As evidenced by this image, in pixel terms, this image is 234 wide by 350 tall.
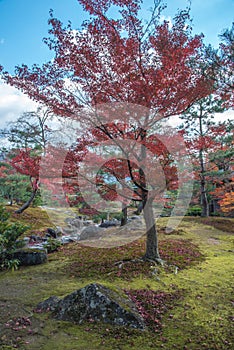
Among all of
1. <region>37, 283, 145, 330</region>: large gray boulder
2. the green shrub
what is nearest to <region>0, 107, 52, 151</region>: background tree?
the green shrub

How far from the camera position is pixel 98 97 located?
4090mm

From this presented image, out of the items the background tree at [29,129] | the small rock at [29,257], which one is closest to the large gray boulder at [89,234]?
the small rock at [29,257]

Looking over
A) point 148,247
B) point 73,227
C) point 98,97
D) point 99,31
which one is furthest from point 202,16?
point 73,227

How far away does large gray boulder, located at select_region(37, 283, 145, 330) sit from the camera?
9.37 ft

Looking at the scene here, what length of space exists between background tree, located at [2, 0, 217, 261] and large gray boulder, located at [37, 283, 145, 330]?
2892mm

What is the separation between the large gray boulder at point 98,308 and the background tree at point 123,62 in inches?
114

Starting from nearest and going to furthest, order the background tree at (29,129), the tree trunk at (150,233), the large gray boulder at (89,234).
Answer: the tree trunk at (150,233)
the large gray boulder at (89,234)
the background tree at (29,129)

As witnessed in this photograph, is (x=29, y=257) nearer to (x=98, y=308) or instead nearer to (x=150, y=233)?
(x=150, y=233)

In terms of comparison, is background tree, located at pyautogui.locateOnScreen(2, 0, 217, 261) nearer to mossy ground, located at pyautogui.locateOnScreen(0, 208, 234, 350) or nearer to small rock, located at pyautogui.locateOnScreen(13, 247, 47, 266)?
mossy ground, located at pyautogui.locateOnScreen(0, 208, 234, 350)

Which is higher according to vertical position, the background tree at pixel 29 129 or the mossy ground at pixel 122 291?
the background tree at pixel 29 129

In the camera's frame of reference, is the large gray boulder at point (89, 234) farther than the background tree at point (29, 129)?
No

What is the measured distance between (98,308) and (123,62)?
367 cm

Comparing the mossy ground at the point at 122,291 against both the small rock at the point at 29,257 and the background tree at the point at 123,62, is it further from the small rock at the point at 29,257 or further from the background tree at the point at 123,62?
the background tree at the point at 123,62

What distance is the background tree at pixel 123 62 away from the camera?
154 inches
